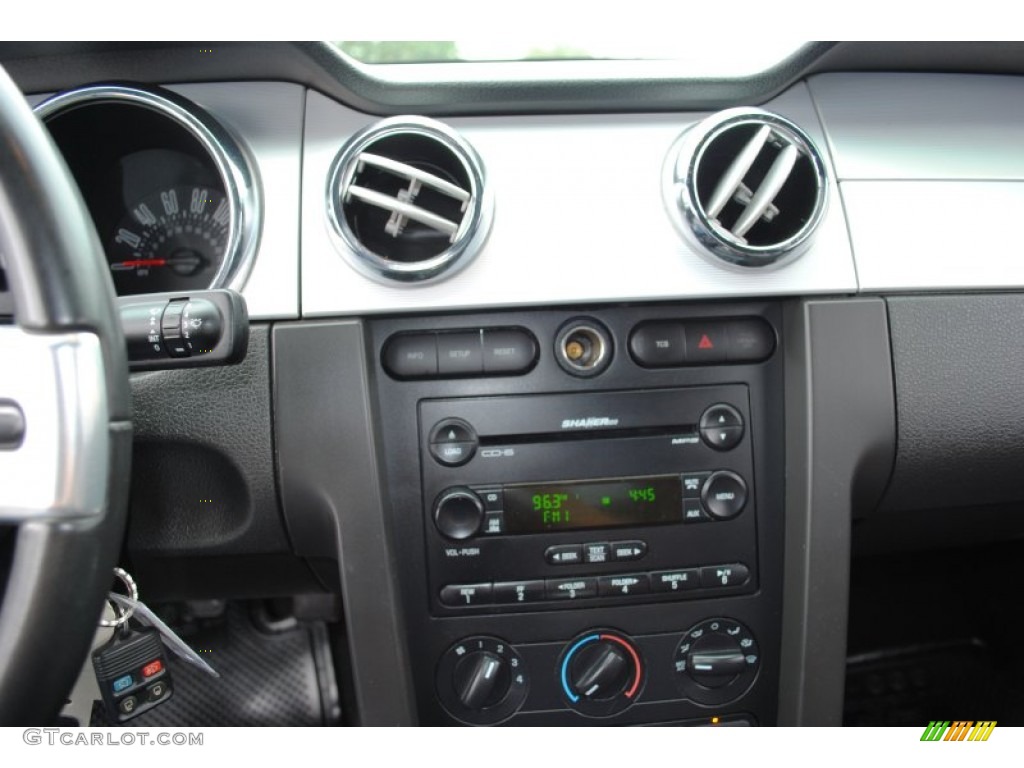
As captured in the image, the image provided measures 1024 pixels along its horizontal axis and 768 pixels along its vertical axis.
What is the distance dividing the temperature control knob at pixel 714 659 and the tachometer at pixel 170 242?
2.92ft

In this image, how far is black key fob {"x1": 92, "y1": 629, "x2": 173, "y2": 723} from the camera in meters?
0.90

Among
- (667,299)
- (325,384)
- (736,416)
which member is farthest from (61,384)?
(736,416)

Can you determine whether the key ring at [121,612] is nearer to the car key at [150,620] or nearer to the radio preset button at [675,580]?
the car key at [150,620]

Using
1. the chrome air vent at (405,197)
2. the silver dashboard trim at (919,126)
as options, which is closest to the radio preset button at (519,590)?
the chrome air vent at (405,197)

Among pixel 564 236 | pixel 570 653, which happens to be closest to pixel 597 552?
pixel 570 653

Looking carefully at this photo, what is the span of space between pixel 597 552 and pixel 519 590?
125 millimetres

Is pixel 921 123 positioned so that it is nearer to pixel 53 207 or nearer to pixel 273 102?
pixel 273 102

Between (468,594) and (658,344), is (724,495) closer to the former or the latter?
(658,344)

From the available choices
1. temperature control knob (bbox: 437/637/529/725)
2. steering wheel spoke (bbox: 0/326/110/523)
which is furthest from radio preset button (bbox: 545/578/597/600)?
steering wheel spoke (bbox: 0/326/110/523)

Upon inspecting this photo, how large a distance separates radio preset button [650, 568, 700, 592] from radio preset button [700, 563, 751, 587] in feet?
0.04

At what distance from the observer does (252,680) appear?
1.56 m

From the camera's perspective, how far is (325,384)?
1.12 m

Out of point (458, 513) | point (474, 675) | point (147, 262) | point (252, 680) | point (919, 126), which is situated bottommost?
point (252, 680)

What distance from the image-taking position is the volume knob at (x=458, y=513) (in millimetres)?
1185
